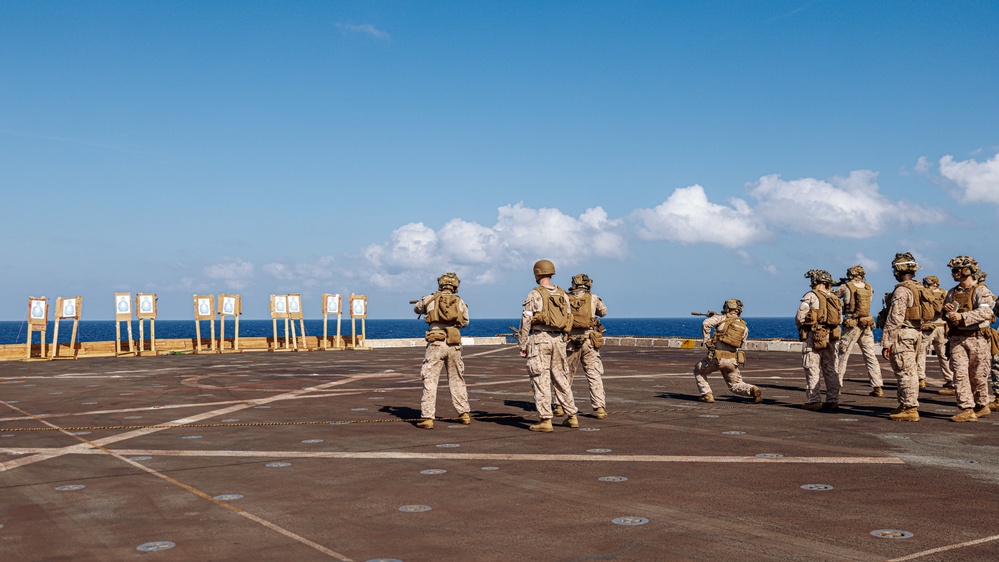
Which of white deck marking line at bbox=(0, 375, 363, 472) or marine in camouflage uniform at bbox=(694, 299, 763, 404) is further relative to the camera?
marine in camouflage uniform at bbox=(694, 299, 763, 404)

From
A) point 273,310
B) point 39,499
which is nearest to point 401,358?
point 273,310

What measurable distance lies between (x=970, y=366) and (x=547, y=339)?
6279 millimetres

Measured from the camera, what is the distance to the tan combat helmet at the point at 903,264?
13914 millimetres

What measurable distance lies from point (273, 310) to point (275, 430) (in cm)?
3037

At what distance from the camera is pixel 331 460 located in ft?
29.7

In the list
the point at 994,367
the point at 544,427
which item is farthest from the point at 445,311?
the point at 994,367

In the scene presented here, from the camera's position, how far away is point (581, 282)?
12.9 m

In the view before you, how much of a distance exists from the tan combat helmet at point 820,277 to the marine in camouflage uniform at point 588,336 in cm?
397

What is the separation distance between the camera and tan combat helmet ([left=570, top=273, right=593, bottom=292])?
1293cm

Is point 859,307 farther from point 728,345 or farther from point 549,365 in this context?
point 549,365

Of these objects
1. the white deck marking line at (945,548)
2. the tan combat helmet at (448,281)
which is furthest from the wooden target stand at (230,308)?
the white deck marking line at (945,548)

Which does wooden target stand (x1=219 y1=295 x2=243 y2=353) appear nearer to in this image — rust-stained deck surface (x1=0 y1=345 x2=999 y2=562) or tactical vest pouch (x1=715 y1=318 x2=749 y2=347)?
rust-stained deck surface (x1=0 y1=345 x2=999 y2=562)

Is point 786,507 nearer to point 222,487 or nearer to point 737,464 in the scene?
point 737,464

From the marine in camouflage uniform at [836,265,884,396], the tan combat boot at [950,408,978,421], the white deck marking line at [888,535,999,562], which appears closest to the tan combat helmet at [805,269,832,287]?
the marine in camouflage uniform at [836,265,884,396]
